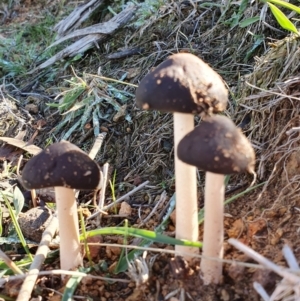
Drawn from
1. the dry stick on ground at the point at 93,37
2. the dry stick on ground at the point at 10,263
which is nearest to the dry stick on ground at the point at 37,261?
the dry stick on ground at the point at 10,263

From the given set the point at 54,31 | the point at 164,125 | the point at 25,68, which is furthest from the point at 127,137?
the point at 54,31

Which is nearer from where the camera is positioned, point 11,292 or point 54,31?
point 11,292

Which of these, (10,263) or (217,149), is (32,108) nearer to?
(10,263)

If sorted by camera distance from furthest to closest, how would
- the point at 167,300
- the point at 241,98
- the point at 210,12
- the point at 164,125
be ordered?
the point at 210,12, the point at 164,125, the point at 241,98, the point at 167,300

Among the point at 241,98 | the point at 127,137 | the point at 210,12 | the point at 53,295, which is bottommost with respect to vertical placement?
the point at 53,295

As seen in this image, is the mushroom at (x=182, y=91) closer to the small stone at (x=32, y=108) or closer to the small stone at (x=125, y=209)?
the small stone at (x=125, y=209)

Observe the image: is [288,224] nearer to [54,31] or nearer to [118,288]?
[118,288]

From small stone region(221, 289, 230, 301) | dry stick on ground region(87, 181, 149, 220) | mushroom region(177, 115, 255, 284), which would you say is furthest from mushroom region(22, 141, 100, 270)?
small stone region(221, 289, 230, 301)
